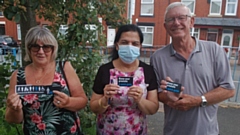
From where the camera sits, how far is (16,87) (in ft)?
5.48

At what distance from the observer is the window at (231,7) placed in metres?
17.4

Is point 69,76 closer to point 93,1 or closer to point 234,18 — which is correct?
point 93,1

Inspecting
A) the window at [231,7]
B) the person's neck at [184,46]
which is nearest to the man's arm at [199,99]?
the person's neck at [184,46]

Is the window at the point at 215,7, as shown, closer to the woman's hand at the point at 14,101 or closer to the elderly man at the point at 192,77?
the elderly man at the point at 192,77

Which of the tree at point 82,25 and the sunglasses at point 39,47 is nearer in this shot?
the sunglasses at point 39,47

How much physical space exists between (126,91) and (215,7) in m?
18.9

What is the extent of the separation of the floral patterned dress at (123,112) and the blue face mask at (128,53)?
5.2 inches

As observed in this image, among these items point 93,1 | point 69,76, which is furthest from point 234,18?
point 69,76

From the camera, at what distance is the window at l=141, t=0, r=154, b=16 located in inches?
724

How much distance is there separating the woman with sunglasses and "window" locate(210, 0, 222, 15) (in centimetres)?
1890

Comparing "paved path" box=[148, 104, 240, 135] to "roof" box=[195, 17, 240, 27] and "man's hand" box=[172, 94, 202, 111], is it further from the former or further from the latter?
"roof" box=[195, 17, 240, 27]

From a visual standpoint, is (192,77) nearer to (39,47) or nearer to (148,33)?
(39,47)

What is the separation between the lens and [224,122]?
4852mm

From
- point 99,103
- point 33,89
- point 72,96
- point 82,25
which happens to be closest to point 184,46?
point 99,103
